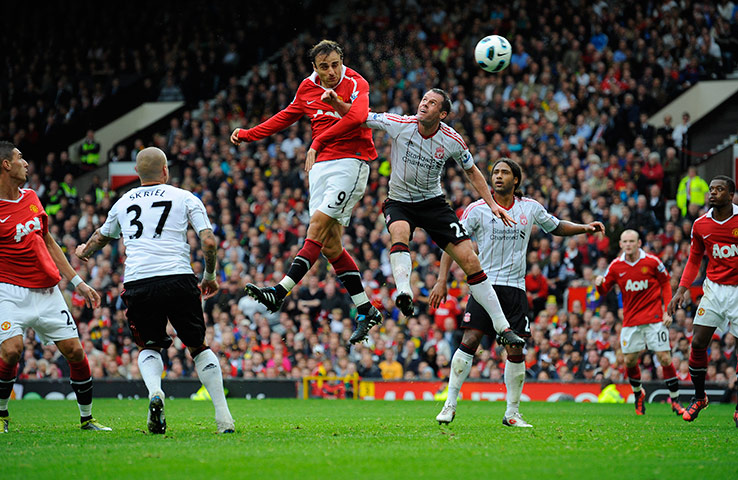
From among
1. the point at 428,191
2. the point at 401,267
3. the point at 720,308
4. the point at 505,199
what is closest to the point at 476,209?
the point at 505,199

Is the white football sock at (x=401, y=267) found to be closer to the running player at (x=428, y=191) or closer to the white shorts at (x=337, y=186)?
the running player at (x=428, y=191)

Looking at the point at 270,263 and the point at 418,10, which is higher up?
the point at 418,10

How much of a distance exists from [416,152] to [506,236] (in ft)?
4.97

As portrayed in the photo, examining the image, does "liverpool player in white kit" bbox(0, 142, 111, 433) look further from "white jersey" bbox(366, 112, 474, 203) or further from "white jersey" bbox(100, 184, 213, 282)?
"white jersey" bbox(366, 112, 474, 203)

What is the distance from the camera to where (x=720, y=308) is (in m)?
10.4

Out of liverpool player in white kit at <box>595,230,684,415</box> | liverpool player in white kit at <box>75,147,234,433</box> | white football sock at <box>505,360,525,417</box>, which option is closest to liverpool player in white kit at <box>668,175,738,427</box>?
white football sock at <box>505,360,525,417</box>

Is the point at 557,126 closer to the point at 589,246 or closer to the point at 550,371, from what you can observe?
the point at 589,246

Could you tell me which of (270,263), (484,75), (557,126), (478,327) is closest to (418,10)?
(484,75)

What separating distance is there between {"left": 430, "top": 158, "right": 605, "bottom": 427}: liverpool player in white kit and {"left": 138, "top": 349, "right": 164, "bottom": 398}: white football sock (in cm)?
294

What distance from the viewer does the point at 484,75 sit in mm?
23781

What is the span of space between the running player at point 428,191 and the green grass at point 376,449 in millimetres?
1571

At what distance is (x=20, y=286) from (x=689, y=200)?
13.7 meters

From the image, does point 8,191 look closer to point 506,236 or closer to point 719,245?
point 506,236

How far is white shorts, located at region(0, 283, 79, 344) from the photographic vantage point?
8.95 metres
